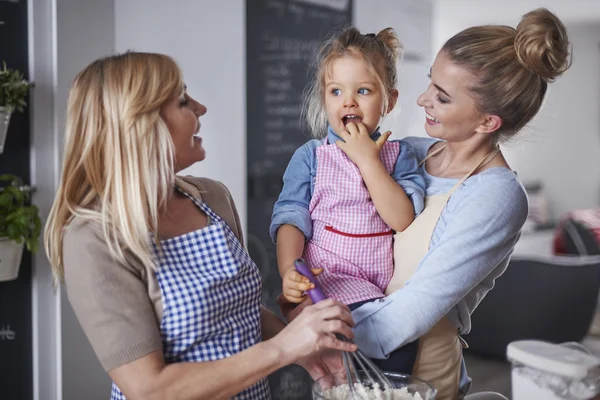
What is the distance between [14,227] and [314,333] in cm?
182

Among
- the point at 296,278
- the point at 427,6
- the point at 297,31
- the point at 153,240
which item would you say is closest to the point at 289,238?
the point at 296,278

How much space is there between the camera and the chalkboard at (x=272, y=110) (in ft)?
11.9

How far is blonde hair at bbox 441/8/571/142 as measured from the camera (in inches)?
45.9

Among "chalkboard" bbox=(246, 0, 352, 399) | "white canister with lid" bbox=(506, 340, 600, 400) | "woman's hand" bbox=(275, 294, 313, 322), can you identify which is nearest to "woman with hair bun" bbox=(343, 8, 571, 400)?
"woman's hand" bbox=(275, 294, 313, 322)

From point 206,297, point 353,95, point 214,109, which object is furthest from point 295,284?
point 214,109

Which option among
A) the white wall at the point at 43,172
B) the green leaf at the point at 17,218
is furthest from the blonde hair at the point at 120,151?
the white wall at the point at 43,172

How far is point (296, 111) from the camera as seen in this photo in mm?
3883

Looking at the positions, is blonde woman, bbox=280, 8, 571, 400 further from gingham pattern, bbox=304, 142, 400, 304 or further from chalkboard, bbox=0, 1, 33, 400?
chalkboard, bbox=0, 1, 33, 400

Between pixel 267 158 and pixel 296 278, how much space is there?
2646mm

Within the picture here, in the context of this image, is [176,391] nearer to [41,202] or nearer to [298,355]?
[298,355]

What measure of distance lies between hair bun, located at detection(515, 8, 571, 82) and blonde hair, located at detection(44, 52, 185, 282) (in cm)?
58

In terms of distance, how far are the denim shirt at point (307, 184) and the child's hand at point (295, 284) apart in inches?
6.1

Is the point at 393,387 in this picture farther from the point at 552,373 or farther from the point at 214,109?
the point at 214,109

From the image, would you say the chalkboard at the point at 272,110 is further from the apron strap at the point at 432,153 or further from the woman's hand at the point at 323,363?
the woman's hand at the point at 323,363
